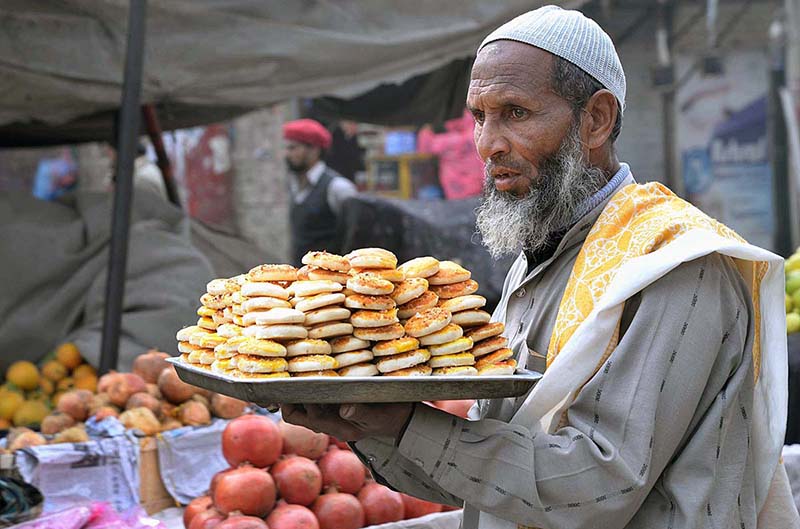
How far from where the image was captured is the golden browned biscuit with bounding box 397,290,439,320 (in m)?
1.87

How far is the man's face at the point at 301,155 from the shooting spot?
810cm

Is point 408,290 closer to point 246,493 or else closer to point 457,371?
point 457,371

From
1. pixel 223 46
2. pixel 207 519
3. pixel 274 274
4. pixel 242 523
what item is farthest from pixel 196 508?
pixel 223 46

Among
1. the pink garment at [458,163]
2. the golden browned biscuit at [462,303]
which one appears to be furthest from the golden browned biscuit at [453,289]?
Answer: the pink garment at [458,163]

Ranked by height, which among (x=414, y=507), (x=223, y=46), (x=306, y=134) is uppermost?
(x=223, y=46)

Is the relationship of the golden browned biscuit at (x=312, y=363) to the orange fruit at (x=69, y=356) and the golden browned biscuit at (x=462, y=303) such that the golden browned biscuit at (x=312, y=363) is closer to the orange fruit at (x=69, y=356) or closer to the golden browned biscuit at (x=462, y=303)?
the golden browned biscuit at (x=462, y=303)

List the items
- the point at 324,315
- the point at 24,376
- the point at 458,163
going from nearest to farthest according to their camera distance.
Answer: the point at 324,315, the point at 24,376, the point at 458,163

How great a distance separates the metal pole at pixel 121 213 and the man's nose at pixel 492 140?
2.90 metres

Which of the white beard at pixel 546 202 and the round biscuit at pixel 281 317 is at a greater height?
the white beard at pixel 546 202

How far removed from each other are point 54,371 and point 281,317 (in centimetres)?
353

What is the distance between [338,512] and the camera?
2979 millimetres

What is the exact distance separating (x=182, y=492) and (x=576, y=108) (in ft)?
7.42

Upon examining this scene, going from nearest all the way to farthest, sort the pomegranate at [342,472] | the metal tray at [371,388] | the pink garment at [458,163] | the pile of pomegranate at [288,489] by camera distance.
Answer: the metal tray at [371,388]
the pile of pomegranate at [288,489]
the pomegranate at [342,472]
the pink garment at [458,163]

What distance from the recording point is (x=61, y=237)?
589 cm
